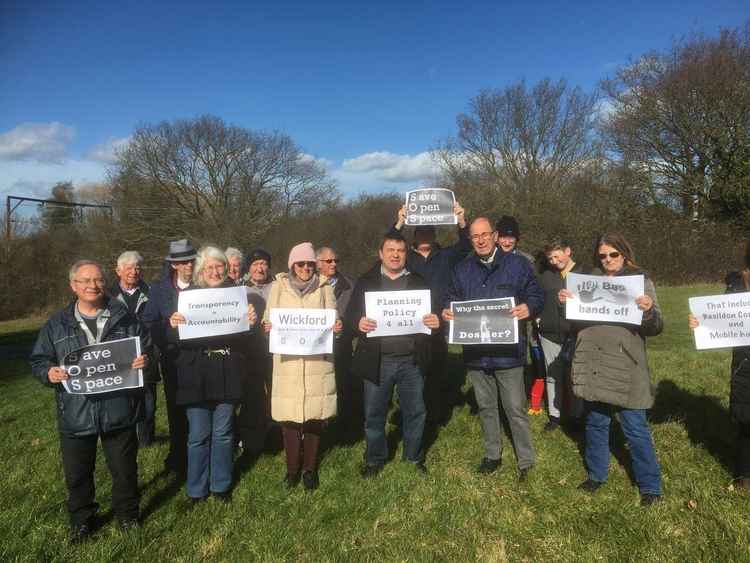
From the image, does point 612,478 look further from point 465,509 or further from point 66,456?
point 66,456

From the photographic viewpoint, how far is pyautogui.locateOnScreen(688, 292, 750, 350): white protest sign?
4.10 meters

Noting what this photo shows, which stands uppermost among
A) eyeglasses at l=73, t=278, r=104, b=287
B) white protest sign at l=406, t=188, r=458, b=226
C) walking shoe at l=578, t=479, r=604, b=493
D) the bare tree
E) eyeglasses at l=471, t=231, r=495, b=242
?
the bare tree

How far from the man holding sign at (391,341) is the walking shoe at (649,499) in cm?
204

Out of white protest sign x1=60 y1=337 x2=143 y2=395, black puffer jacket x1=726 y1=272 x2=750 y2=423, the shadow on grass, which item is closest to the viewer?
white protest sign x1=60 y1=337 x2=143 y2=395

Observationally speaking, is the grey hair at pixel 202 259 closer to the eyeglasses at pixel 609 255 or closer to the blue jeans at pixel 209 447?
the blue jeans at pixel 209 447

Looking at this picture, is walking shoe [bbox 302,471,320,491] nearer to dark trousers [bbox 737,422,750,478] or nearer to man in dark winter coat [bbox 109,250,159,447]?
man in dark winter coat [bbox 109,250,159,447]

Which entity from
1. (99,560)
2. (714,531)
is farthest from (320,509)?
(714,531)

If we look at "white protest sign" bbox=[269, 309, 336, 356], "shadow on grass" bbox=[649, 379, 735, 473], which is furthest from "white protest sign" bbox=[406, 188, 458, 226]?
"shadow on grass" bbox=[649, 379, 735, 473]

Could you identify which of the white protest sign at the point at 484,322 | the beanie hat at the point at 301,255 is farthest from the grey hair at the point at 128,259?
the white protest sign at the point at 484,322

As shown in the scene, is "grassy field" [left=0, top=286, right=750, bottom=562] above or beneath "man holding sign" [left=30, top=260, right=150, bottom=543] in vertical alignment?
beneath

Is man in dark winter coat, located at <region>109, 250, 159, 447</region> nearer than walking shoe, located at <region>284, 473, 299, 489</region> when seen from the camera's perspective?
No

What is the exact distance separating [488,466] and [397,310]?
1.88 metres

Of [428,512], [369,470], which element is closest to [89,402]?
[369,470]

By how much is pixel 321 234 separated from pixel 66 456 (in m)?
26.6
